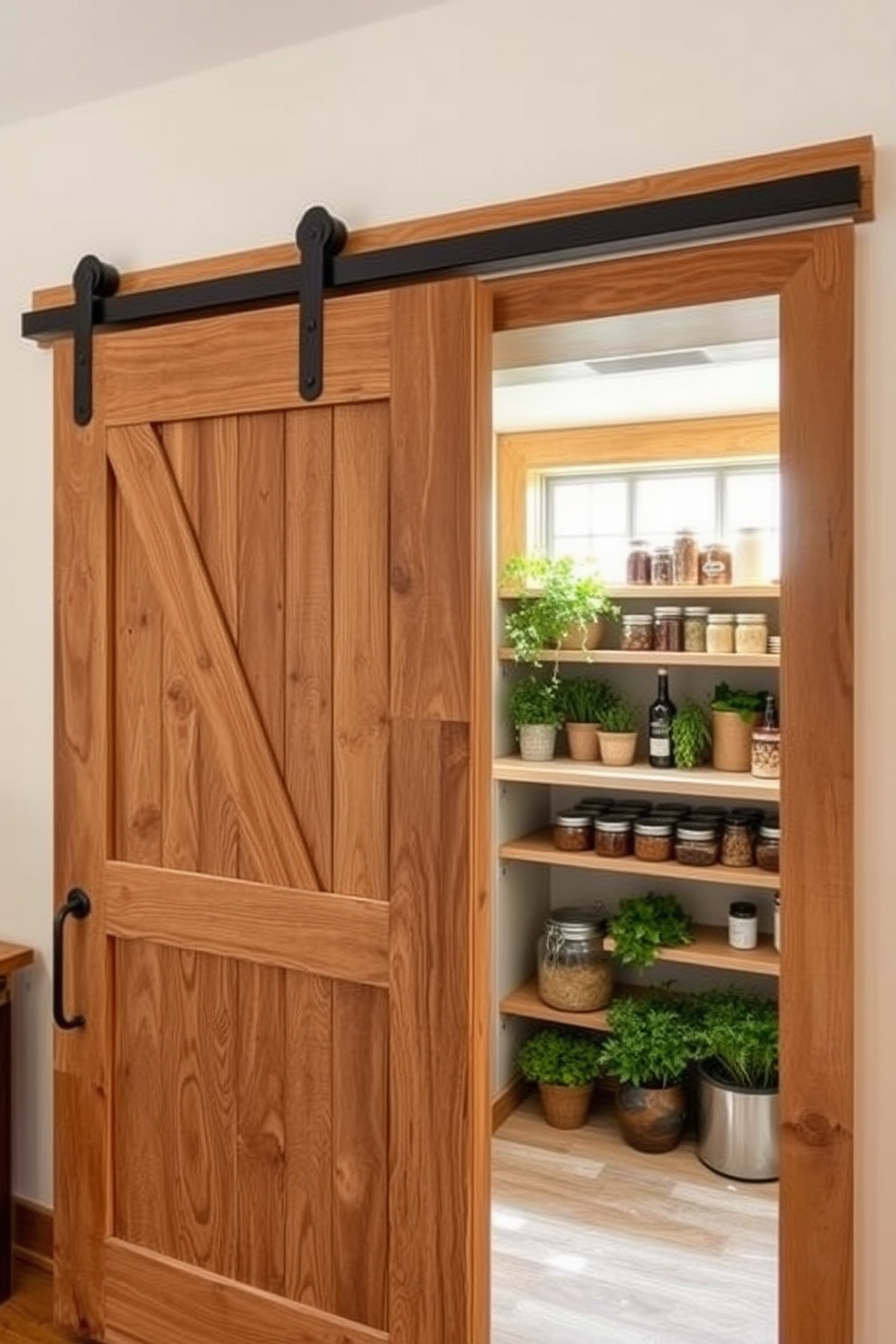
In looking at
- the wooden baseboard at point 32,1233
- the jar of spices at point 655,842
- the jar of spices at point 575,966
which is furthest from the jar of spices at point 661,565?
the wooden baseboard at point 32,1233

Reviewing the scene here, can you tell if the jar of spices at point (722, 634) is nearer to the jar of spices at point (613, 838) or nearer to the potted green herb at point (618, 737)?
the potted green herb at point (618, 737)

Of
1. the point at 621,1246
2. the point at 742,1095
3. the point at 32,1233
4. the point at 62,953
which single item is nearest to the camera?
the point at 62,953

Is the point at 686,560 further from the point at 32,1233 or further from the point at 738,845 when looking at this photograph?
the point at 32,1233

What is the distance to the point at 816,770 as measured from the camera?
4.94 feet

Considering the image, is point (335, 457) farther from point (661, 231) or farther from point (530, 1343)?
point (530, 1343)

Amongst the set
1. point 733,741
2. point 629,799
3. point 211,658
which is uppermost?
point 211,658

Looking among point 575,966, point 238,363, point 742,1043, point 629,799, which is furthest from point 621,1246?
point 238,363

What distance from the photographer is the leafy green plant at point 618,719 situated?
347 centimetres

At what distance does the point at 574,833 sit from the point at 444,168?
2201 mm

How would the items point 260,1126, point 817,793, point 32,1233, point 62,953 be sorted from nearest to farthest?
point 817,793
point 260,1126
point 62,953
point 32,1233

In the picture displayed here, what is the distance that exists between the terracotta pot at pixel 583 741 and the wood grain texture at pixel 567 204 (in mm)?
2039

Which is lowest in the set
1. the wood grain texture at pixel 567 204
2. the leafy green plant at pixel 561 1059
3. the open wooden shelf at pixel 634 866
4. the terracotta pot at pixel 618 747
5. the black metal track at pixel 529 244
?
the leafy green plant at pixel 561 1059

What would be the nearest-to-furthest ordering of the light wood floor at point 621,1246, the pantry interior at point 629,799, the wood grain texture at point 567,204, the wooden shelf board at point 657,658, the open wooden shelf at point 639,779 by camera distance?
the wood grain texture at point 567,204
the light wood floor at point 621,1246
the pantry interior at point 629,799
the open wooden shelf at point 639,779
the wooden shelf board at point 657,658

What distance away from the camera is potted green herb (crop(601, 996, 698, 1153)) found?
3.21 metres
